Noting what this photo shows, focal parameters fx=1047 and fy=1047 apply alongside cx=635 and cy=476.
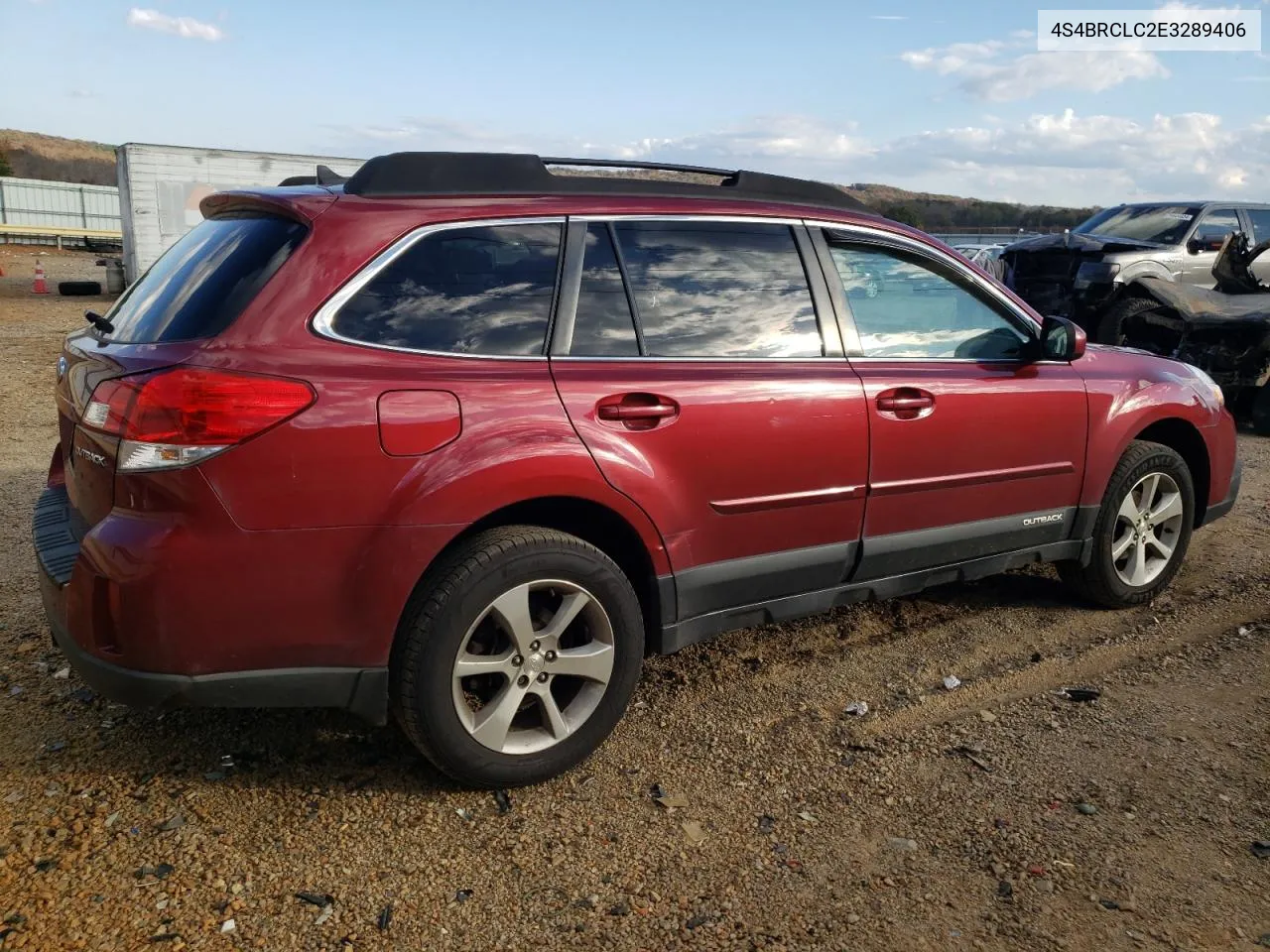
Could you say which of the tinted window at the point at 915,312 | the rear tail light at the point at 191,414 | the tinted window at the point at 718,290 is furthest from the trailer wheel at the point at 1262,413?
the rear tail light at the point at 191,414

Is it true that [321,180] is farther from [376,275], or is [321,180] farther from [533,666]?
[533,666]

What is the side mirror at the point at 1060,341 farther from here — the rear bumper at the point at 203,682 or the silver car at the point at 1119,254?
the silver car at the point at 1119,254

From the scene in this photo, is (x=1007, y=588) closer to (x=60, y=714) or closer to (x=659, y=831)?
(x=659, y=831)

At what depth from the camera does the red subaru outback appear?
270 cm

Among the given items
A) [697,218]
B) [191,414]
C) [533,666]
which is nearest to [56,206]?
[697,218]

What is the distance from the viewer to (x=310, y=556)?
275cm

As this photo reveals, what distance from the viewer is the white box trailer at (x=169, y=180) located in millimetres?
19719

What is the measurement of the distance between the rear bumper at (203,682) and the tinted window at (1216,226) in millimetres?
12845

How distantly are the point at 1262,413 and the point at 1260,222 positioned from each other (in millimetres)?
5226

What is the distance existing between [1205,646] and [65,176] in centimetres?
8741

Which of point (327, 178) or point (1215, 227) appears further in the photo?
point (1215, 227)

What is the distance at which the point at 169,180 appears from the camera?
1995 centimetres

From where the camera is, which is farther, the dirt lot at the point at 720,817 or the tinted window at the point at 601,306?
the tinted window at the point at 601,306

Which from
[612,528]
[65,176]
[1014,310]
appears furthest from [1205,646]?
[65,176]
